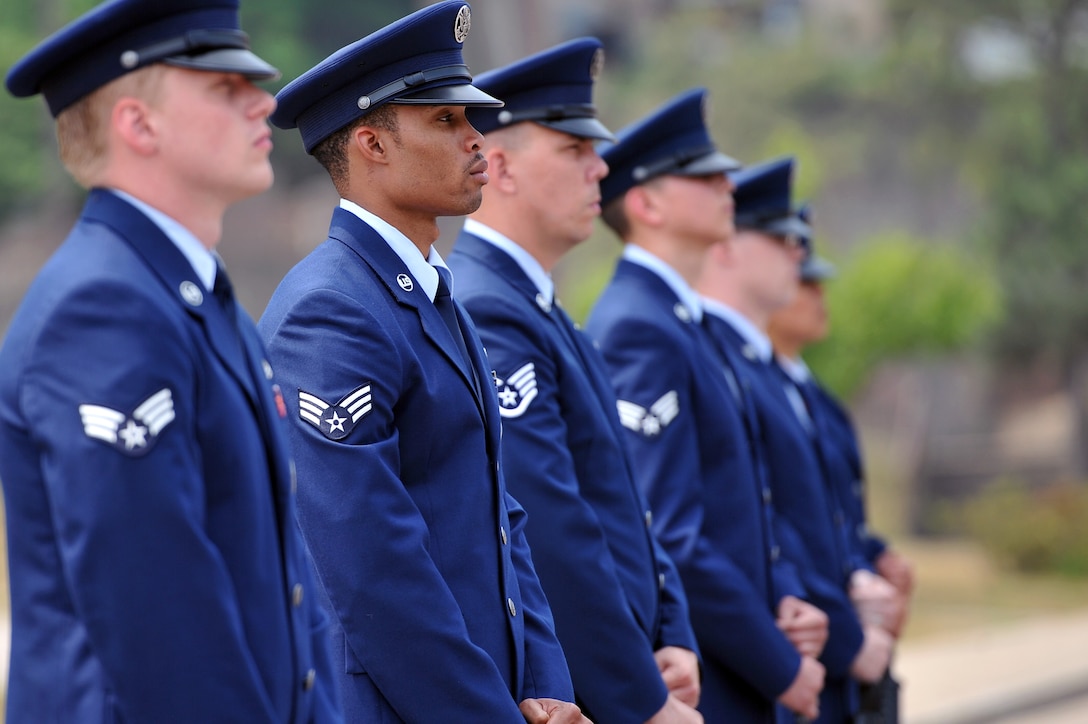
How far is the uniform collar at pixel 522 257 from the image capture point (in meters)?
3.42

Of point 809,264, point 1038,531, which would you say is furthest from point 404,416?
point 1038,531

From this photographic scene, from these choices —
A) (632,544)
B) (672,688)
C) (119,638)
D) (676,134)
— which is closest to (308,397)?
(119,638)

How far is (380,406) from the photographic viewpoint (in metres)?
2.55

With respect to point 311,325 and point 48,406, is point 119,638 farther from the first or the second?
point 311,325

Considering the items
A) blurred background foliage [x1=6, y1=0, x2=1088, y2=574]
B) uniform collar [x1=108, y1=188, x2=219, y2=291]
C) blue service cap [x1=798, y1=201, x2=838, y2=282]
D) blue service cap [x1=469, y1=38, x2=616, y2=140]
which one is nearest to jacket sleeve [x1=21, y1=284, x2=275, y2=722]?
uniform collar [x1=108, y1=188, x2=219, y2=291]

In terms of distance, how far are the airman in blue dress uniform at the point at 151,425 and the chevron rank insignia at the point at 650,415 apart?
1774 millimetres

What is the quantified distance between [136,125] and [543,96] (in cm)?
169

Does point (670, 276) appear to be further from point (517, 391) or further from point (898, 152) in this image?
point (898, 152)

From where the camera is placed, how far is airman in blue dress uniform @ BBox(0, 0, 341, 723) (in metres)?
1.86

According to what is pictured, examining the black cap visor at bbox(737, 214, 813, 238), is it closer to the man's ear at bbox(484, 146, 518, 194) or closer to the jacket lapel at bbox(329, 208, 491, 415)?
the man's ear at bbox(484, 146, 518, 194)

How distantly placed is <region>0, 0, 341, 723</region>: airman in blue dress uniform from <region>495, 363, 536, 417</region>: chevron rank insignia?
1060 millimetres

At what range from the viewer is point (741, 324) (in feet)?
15.7

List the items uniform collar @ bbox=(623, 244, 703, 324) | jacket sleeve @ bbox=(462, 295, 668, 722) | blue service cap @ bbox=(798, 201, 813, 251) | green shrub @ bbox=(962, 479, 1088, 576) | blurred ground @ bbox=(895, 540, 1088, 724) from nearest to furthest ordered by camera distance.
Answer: jacket sleeve @ bbox=(462, 295, 668, 722) → uniform collar @ bbox=(623, 244, 703, 324) → blue service cap @ bbox=(798, 201, 813, 251) → blurred ground @ bbox=(895, 540, 1088, 724) → green shrub @ bbox=(962, 479, 1088, 576)

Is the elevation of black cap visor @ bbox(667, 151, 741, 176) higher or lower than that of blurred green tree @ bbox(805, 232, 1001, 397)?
higher
